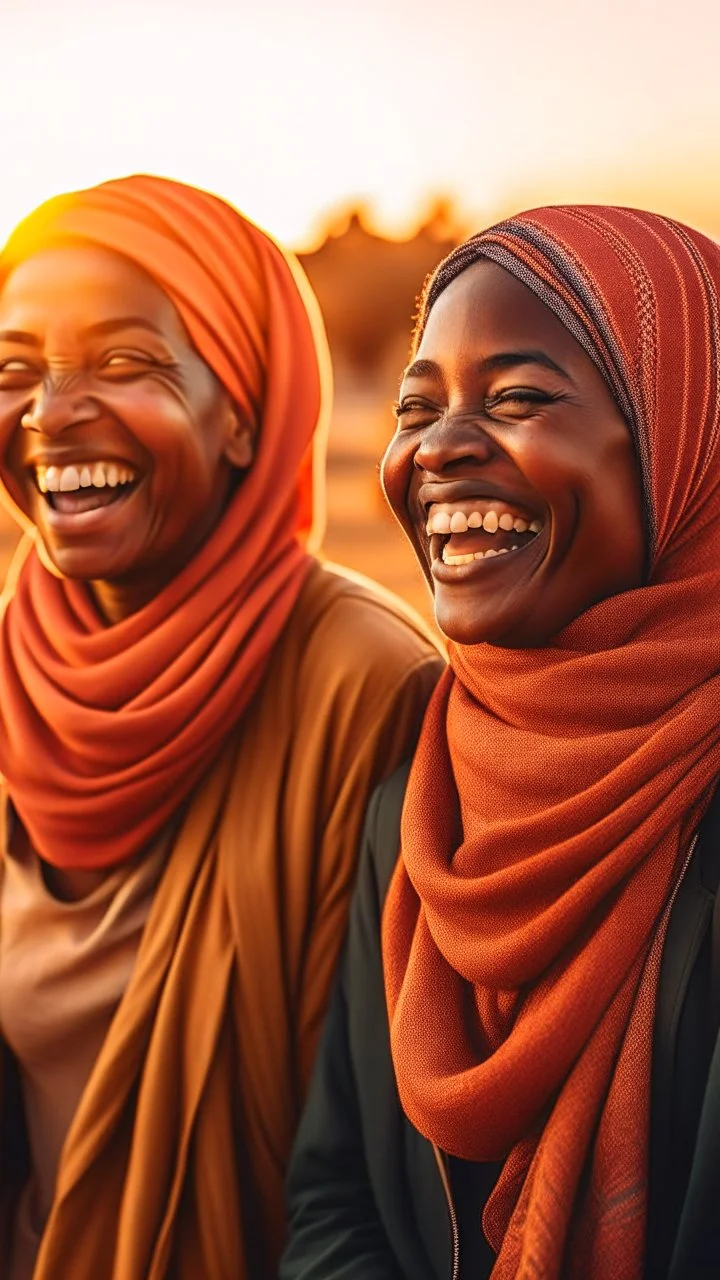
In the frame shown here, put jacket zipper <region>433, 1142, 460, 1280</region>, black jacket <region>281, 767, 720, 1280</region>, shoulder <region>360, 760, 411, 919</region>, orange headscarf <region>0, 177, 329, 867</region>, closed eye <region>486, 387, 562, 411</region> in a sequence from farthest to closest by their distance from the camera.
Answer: orange headscarf <region>0, 177, 329, 867</region>
shoulder <region>360, 760, 411, 919</region>
jacket zipper <region>433, 1142, 460, 1280</region>
closed eye <region>486, 387, 562, 411</region>
black jacket <region>281, 767, 720, 1280</region>

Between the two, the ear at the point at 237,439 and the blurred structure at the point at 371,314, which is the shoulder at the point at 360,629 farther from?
the blurred structure at the point at 371,314

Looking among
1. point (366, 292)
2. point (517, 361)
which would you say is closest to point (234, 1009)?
point (517, 361)

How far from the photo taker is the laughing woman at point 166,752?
6.94ft

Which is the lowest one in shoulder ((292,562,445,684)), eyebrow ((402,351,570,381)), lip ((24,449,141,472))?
shoulder ((292,562,445,684))

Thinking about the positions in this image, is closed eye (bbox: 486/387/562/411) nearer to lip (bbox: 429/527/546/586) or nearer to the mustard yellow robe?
lip (bbox: 429/527/546/586)

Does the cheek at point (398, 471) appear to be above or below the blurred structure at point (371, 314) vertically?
below

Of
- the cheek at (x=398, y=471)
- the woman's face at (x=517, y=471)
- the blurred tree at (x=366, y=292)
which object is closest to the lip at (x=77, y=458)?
the cheek at (x=398, y=471)

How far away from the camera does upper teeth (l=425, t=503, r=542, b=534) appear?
5.22 ft

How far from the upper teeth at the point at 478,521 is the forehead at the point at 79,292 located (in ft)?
2.55

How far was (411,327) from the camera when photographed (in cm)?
196

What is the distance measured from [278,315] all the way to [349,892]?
1046mm

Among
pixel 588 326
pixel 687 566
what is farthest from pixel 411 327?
pixel 687 566

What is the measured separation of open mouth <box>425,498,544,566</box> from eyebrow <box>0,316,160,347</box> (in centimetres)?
76

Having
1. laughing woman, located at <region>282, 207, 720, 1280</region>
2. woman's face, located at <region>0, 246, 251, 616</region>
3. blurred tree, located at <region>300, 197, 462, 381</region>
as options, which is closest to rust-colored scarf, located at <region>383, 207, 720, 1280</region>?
laughing woman, located at <region>282, 207, 720, 1280</region>
